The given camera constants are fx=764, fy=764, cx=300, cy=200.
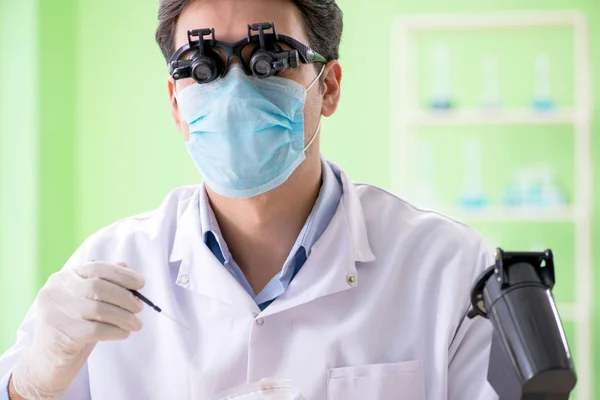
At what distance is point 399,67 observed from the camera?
11.5ft

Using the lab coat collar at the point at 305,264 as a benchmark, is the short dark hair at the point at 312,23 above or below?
above

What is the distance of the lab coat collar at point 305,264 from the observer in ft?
4.47

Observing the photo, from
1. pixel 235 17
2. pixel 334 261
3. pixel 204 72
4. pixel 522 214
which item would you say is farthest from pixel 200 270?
pixel 522 214

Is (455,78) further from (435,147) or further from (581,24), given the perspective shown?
(581,24)

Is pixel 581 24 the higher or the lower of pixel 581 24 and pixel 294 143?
the higher

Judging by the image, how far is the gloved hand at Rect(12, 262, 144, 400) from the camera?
1.20 metres

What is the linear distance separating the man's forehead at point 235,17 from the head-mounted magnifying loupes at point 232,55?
0.08 feet

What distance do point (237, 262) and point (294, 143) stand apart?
10.4 inches

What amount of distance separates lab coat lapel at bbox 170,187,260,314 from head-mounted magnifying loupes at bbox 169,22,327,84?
30 centimetres

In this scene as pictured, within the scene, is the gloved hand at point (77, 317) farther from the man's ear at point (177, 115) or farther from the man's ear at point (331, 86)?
the man's ear at point (331, 86)

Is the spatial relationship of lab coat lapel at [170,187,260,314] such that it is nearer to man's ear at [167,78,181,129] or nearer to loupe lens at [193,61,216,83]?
man's ear at [167,78,181,129]

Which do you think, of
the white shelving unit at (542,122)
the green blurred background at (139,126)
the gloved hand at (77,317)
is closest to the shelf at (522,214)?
the white shelving unit at (542,122)

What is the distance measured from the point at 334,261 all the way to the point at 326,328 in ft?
0.41

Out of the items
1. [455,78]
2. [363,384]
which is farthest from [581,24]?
[363,384]
